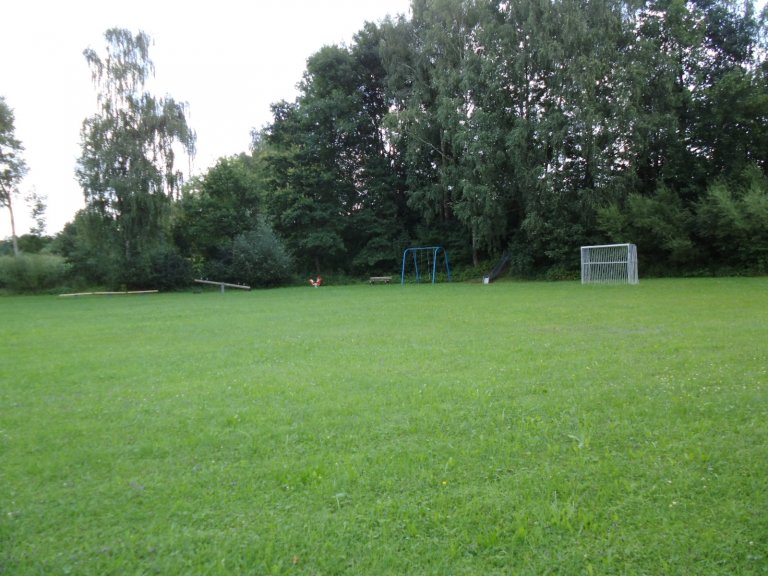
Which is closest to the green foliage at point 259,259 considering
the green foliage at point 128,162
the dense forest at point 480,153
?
the dense forest at point 480,153

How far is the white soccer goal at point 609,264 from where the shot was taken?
22922 millimetres

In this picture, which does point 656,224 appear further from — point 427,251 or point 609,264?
point 427,251

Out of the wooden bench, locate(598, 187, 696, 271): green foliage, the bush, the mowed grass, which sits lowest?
the mowed grass

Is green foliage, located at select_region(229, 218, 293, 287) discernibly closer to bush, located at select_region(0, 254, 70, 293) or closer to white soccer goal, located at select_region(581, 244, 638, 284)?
bush, located at select_region(0, 254, 70, 293)

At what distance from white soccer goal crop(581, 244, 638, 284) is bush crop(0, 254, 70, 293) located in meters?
30.4

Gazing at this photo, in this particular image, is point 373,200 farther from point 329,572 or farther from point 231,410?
point 329,572

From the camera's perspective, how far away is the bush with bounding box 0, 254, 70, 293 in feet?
102

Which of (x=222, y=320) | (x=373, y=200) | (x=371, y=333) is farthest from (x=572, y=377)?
(x=373, y=200)

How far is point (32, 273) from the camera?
31.3 metres

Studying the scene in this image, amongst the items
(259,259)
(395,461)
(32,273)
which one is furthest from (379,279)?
(395,461)

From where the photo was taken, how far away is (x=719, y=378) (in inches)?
218

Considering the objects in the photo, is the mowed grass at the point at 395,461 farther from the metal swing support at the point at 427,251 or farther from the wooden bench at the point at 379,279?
the wooden bench at the point at 379,279

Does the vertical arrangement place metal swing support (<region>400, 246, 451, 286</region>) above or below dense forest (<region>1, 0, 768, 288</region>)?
below

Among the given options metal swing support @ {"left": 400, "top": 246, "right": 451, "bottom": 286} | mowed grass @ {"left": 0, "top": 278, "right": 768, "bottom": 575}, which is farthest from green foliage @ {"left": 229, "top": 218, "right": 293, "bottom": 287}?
mowed grass @ {"left": 0, "top": 278, "right": 768, "bottom": 575}
